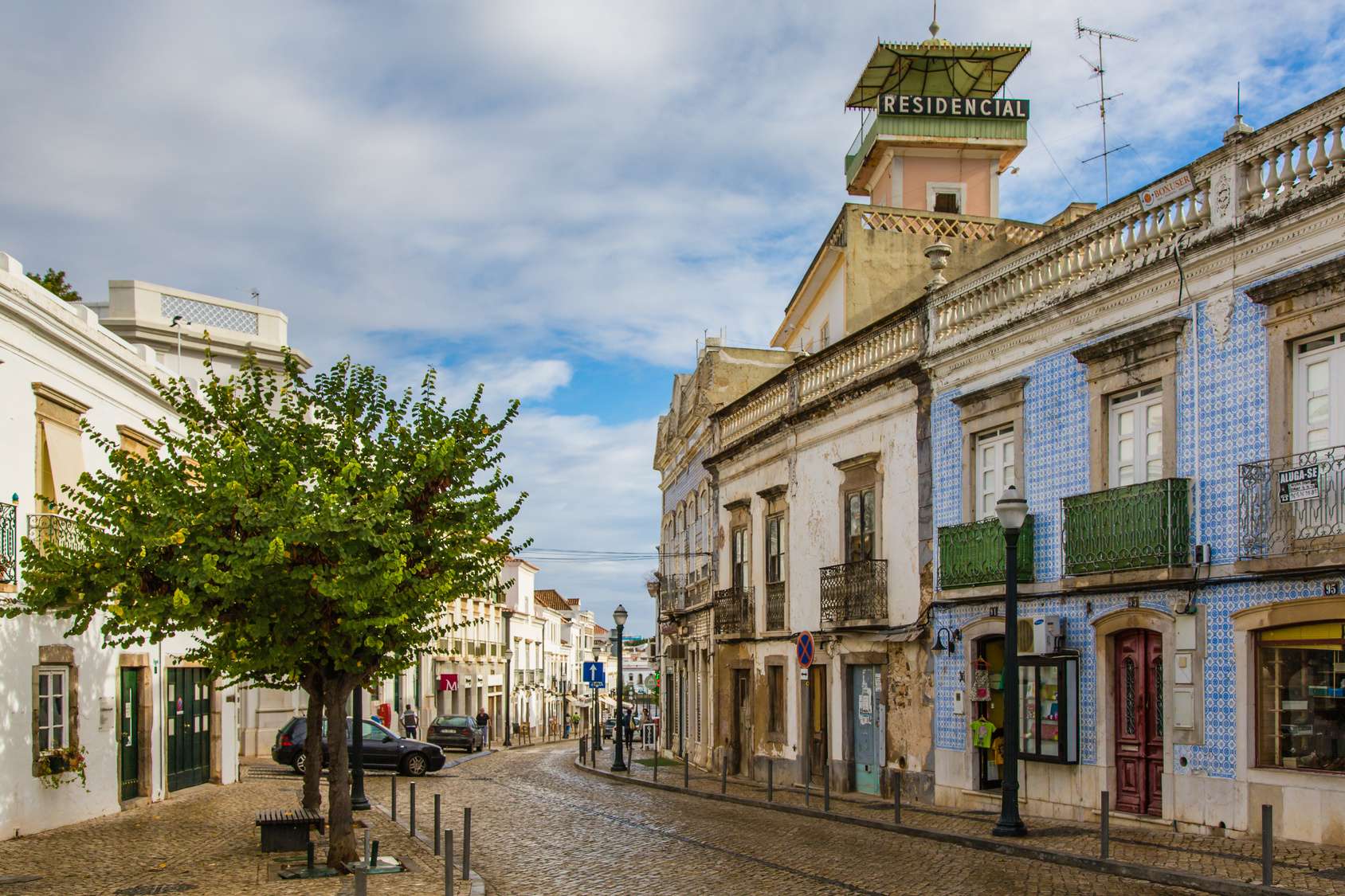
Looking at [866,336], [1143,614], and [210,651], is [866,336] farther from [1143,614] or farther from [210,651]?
[210,651]

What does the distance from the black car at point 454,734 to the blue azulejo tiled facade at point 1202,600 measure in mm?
28780

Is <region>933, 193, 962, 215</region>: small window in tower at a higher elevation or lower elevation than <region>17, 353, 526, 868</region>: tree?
higher

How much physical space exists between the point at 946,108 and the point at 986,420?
15439 millimetres

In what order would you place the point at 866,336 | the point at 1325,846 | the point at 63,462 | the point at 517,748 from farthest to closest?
1. the point at 517,748
2. the point at 866,336
3. the point at 63,462
4. the point at 1325,846

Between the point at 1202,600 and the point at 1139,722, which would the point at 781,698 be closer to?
the point at 1139,722

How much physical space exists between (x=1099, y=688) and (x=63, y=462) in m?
14.3

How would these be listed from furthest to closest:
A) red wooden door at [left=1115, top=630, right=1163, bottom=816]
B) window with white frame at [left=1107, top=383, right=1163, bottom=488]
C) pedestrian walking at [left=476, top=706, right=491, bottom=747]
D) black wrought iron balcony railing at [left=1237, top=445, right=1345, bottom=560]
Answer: pedestrian walking at [left=476, top=706, right=491, bottom=747] → window with white frame at [left=1107, top=383, right=1163, bottom=488] → red wooden door at [left=1115, top=630, right=1163, bottom=816] → black wrought iron balcony railing at [left=1237, top=445, right=1345, bottom=560]

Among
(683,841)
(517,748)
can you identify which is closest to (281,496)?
(683,841)

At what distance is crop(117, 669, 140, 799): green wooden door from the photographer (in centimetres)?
2136

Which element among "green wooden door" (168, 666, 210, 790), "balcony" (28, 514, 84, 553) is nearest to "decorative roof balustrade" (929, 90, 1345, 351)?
"balcony" (28, 514, 84, 553)

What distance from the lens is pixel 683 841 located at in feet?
54.0

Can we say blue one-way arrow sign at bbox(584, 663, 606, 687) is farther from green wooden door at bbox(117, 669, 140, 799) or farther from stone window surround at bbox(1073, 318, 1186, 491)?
stone window surround at bbox(1073, 318, 1186, 491)

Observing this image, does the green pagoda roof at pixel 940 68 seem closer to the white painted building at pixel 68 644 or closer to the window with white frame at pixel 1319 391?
the white painted building at pixel 68 644

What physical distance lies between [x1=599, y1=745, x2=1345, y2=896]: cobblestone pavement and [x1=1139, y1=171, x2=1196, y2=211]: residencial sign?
23.4 feet
